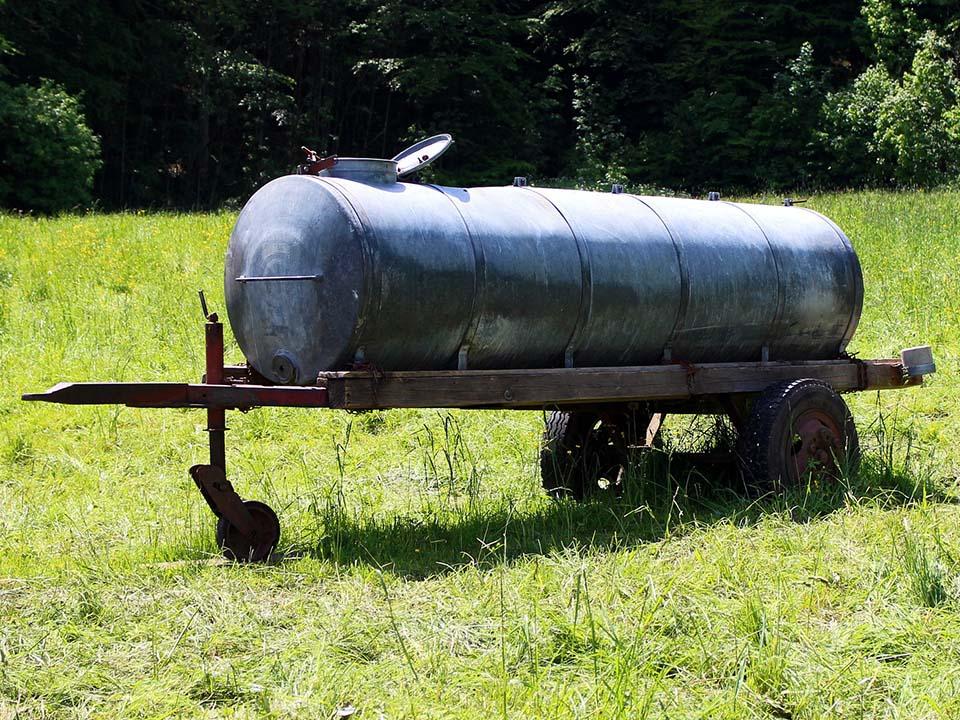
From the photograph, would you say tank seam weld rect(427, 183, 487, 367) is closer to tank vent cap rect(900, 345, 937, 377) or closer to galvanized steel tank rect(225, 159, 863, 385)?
galvanized steel tank rect(225, 159, 863, 385)

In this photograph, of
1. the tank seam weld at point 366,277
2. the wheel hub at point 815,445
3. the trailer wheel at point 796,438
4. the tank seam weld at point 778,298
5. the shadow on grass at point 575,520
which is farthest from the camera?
the tank seam weld at point 778,298

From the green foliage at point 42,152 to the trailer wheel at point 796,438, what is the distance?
21004mm

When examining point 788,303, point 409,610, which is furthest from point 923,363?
point 409,610

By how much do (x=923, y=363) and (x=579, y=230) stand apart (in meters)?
2.90

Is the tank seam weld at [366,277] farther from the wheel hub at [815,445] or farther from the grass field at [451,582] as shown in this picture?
the wheel hub at [815,445]

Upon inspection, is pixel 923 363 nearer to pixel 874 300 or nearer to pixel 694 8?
pixel 874 300

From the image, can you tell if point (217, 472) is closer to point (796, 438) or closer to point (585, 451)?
point (585, 451)

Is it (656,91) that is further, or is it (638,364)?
(656,91)

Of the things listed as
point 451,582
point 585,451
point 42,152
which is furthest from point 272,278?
point 42,152

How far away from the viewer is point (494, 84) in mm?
32875

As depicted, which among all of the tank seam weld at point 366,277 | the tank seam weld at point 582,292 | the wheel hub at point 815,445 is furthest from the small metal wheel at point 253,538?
the wheel hub at point 815,445

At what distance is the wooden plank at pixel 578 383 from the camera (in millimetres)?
5637

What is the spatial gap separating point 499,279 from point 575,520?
63.4 inches

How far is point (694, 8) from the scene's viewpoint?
3406 centimetres
